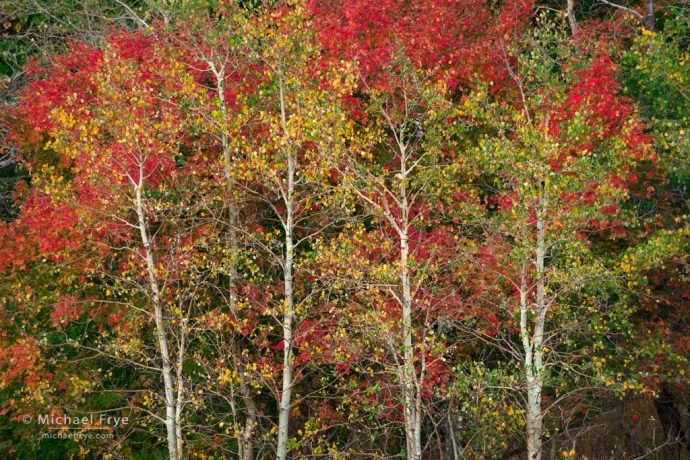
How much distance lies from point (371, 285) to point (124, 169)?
5344 millimetres

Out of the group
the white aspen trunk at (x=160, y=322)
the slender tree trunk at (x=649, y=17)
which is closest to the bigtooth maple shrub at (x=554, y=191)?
the slender tree trunk at (x=649, y=17)

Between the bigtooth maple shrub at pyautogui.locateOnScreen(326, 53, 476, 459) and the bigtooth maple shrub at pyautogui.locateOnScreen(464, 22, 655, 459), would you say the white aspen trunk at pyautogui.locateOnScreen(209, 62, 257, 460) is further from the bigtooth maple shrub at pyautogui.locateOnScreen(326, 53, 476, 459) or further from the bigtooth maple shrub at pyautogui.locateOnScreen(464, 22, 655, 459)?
the bigtooth maple shrub at pyautogui.locateOnScreen(464, 22, 655, 459)

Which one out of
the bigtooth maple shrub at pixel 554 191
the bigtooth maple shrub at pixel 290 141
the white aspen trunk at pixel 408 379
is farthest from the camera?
the bigtooth maple shrub at pixel 290 141

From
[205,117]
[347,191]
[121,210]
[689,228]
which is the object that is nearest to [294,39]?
[205,117]

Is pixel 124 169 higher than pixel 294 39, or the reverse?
pixel 294 39

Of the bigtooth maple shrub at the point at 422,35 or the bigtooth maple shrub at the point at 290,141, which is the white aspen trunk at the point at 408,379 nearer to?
the bigtooth maple shrub at the point at 290,141

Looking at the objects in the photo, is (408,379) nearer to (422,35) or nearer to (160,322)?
(160,322)

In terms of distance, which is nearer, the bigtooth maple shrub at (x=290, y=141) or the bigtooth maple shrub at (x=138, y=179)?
the bigtooth maple shrub at (x=290, y=141)

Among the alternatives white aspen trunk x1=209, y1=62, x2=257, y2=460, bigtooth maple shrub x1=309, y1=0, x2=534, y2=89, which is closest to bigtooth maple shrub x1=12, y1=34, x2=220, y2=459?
white aspen trunk x1=209, y1=62, x2=257, y2=460

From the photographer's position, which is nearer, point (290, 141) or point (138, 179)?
point (290, 141)

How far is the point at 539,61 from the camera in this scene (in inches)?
796

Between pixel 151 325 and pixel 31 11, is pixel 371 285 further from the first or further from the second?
pixel 31 11

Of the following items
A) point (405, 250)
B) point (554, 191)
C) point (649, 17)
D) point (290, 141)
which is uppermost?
point (649, 17)

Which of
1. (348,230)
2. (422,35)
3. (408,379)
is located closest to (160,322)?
(348,230)
